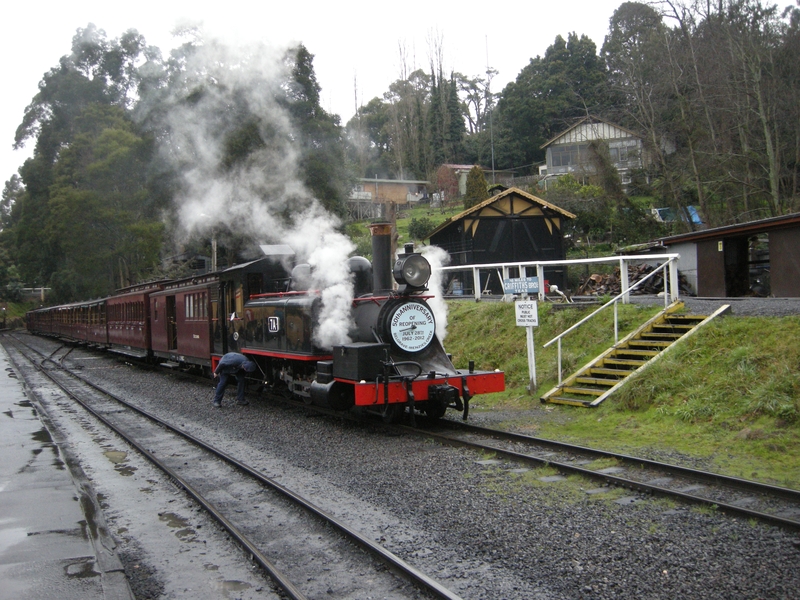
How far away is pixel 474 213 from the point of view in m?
24.5

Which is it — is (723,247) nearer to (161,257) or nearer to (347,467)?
(347,467)

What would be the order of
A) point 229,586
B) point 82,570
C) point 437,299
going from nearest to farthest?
1. point 82,570
2. point 229,586
3. point 437,299

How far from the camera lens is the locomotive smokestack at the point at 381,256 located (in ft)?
28.5

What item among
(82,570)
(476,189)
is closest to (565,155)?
(476,189)

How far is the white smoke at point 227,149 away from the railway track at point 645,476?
229 inches

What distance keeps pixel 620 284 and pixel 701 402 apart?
10723 mm

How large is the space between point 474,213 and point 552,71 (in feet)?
98.1

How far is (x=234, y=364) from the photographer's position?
1159 centimetres

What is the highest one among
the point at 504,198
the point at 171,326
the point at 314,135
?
the point at 314,135

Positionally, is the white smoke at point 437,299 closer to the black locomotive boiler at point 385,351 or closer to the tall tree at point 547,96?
the black locomotive boiler at point 385,351

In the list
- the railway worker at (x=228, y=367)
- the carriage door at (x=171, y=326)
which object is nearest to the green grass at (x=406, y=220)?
the carriage door at (x=171, y=326)

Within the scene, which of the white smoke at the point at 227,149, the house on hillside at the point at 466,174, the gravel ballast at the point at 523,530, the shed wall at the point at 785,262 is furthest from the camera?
the house on hillside at the point at 466,174

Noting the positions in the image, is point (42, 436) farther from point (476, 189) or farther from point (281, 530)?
point (476, 189)

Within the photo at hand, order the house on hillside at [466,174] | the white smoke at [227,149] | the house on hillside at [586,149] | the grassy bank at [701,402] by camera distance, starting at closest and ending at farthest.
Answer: the grassy bank at [701,402]
the white smoke at [227,149]
the house on hillside at [586,149]
the house on hillside at [466,174]
